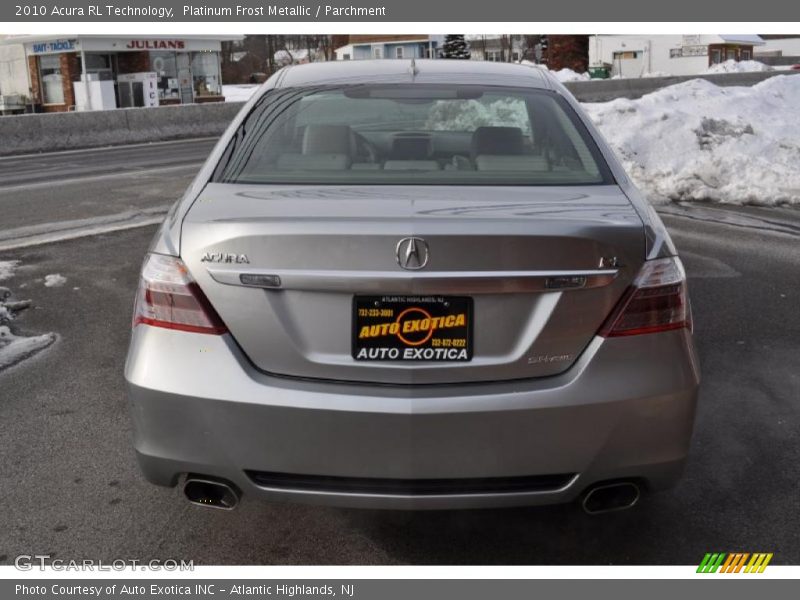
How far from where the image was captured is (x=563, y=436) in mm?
2854

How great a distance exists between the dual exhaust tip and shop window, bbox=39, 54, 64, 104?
4100 cm

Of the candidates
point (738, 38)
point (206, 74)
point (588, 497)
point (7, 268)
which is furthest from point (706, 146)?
point (738, 38)

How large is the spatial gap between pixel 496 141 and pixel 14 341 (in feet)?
11.7

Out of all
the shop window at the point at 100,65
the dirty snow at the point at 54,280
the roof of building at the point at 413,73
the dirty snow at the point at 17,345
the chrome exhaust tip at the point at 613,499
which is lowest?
the dirty snow at the point at 17,345

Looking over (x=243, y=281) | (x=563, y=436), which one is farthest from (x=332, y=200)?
(x=563, y=436)

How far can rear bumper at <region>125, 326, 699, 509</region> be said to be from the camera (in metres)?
2.81

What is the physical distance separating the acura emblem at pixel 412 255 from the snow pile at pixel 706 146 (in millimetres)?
9465

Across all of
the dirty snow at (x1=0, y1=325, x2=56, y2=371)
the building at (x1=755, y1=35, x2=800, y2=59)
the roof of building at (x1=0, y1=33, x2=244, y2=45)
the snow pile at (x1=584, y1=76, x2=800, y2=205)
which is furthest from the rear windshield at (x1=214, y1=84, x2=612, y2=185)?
the building at (x1=755, y1=35, x2=800, y2=59)

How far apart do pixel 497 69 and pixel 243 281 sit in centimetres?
213

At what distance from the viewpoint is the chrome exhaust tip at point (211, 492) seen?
9.84ft

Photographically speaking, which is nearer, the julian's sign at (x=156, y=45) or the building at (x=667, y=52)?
the julian's sign at (x=156, y=45)

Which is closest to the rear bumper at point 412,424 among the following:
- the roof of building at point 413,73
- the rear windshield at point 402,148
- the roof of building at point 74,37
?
the rear windshield at point 402,148

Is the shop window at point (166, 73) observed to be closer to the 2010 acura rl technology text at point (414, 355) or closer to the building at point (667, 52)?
the 2010 acura rl technology text at point (414, 355)

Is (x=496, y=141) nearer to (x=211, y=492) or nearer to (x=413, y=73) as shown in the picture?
(x=413, y=73)
